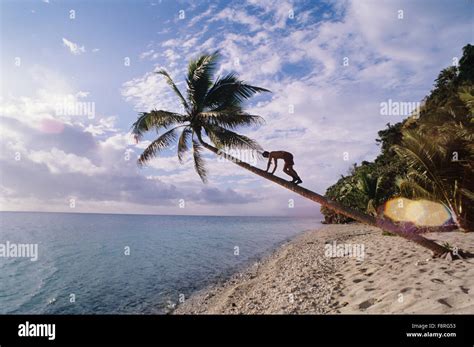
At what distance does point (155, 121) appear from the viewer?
9.88 metres

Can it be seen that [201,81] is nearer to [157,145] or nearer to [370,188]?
[157,145]

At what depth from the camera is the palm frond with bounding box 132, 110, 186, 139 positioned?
31.9ft

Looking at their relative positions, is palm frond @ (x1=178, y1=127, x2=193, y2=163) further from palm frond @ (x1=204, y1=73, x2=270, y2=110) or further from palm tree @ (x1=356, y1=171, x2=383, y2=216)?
palm tree @ (x1=356, y1=171, x2=383, y2=216)

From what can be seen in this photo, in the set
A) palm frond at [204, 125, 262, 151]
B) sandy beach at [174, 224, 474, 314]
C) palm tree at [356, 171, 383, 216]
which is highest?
palm frond at [204, 125, 262, 151]

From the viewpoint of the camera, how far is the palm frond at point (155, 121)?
383 inches

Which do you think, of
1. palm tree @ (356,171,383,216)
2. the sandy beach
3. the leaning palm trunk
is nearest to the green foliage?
the sandy beach

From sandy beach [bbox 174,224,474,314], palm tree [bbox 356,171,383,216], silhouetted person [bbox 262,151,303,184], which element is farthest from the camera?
palm tree [bbox 356,171,383,216]

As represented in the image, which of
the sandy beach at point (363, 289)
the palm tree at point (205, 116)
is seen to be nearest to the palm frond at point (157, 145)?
the palm tree at point (205, 116)

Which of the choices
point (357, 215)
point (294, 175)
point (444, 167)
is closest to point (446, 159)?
→ point (444, 167)
